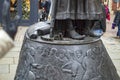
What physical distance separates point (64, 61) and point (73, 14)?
0.53 m

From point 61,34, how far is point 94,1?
1.68 feet

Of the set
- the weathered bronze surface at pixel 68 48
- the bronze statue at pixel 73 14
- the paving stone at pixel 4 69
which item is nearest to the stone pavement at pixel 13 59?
the paving stone at pixel 4 69

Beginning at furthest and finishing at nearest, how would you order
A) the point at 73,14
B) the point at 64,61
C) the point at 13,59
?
the point at 13,59, the point at 73,14, the point at 64,61

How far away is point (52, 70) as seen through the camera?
3.29 m

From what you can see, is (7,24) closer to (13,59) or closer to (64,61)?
(64,61)

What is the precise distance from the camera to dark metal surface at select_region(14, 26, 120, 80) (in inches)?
129

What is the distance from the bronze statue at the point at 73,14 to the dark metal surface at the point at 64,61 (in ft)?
0.59

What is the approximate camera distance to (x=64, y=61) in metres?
3.29

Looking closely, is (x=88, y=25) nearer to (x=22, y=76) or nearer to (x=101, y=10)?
(x=101, y=10)

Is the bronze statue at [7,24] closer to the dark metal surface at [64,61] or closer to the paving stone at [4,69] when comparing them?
the dark metal surface at [64,61]

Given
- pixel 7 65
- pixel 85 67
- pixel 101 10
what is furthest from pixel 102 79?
pixel 7 65

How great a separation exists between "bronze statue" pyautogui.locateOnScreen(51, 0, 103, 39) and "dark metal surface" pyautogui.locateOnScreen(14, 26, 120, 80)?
0.59 feet

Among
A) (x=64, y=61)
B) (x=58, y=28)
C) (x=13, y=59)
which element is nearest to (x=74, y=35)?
(x=58, y=28)

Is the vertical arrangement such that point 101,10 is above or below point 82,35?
above
